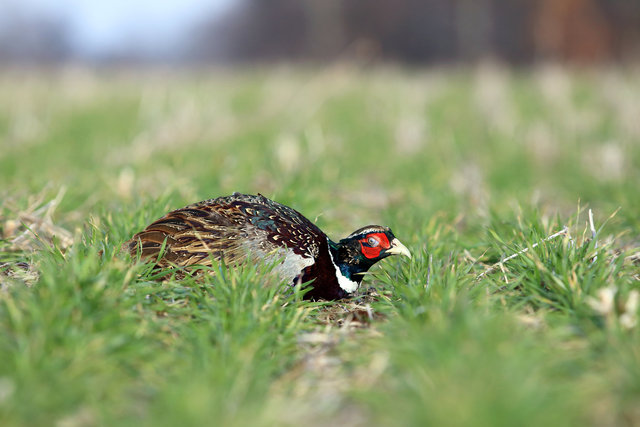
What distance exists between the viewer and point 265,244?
282cm

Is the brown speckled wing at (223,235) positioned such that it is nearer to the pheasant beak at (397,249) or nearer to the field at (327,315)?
the field at (327,315)

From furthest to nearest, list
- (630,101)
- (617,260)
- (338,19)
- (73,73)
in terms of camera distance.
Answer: (338,19), (73,73), (630,101), (617,260)

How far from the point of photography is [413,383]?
1964mm

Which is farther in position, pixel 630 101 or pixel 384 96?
pixel 384 96

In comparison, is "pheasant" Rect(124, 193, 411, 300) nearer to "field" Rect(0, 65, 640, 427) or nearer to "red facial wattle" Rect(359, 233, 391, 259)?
"red facial wattle" Rect(359, 233, 391, 259)

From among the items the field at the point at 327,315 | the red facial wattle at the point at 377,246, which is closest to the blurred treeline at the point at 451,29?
the field at the point at 327,315

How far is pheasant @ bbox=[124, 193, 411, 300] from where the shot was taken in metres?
2.81

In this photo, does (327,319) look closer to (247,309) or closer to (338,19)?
(247,309)

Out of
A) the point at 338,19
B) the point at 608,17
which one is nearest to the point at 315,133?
the point at 608,17

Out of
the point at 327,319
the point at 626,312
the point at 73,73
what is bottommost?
the point at 327,319

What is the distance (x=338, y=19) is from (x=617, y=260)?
20.1 meters

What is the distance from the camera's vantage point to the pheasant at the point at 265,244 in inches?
111

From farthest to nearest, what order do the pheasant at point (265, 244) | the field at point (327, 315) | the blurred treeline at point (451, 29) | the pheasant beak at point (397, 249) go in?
the blurred treeline at point (451, 29)
the pheasant beak at point (397, 249)
the pheasant at point (265, 244)
the field at point (327, 315)

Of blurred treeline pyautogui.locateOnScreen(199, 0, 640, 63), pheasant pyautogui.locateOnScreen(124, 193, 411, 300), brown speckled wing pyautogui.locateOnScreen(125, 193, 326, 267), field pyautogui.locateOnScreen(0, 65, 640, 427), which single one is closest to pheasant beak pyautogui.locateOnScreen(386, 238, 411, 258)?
pheasant pyautogui.locateOnScreen(124, 193, 411, 300)
